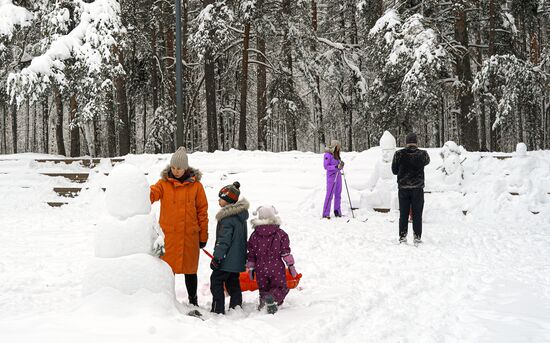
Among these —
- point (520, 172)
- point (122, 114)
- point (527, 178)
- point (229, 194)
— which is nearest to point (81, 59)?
point (122, 114)

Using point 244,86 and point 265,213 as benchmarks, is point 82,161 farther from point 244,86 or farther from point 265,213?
point 265,213

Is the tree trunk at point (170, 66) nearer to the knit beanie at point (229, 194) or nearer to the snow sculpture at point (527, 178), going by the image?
the snow sculpture at point (527, 178)

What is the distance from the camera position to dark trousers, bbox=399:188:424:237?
313 inches

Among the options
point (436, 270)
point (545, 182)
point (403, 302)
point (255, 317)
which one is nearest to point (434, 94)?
point (545, 182)

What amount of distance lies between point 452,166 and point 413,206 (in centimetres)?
393

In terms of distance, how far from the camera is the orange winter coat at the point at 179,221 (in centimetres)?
472

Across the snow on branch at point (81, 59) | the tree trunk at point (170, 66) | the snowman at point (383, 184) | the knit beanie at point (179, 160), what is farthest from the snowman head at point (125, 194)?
the tree trunk at point (170, 66)

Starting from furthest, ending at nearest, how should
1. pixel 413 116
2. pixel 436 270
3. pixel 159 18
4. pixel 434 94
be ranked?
1. pixel 159 18
2. pixel 413 116
3. pixel 434 94
4. pixel 436 270

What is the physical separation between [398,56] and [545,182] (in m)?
6.46

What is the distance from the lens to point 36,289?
538 centimetres

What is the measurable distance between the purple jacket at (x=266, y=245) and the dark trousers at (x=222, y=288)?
26 centimetres

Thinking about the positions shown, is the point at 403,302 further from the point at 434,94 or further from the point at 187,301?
the point at 434,94

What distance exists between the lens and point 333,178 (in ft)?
34.8

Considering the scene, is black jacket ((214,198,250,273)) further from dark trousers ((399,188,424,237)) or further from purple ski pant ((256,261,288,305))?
dark trousers ((399,188,424,237))
